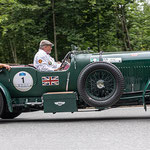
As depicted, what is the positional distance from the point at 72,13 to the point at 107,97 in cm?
956

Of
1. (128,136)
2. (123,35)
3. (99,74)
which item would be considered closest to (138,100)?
(99,74)

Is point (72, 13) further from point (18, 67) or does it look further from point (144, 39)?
point (18, 67)

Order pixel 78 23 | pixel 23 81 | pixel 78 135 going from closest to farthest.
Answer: pixel 78 135
pixel 23 81
pixel 78 23

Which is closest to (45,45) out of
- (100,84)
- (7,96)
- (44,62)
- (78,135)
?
(44,62)

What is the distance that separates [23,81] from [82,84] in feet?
4.24

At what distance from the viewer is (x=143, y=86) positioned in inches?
303

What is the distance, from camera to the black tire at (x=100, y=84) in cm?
735

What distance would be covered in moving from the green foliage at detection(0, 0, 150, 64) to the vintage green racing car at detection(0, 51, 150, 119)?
726 cm

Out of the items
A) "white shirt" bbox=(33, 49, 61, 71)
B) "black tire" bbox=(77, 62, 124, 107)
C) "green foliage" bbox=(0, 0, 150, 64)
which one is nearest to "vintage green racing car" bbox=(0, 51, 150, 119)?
"black tire" bbox=(77, 62, 124, 107)

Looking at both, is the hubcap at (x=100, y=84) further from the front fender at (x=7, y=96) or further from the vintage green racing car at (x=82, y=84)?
the front fender at (x=7, y=96)

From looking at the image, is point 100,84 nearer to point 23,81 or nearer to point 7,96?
point 23,81

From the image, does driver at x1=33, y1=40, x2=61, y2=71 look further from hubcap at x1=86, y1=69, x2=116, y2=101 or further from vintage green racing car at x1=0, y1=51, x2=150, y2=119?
hubcap at x1=86, y1=69, x2=116, y2=101

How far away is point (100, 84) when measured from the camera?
7477mm

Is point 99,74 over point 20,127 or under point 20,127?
over
